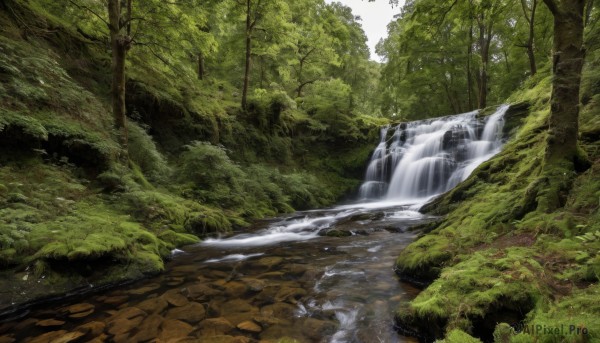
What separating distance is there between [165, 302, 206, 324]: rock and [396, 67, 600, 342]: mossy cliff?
85.0 inches

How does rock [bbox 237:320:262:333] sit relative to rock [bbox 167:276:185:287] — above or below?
below

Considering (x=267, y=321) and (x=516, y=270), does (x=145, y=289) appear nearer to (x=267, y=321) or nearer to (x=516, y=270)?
(x=267, y=321)

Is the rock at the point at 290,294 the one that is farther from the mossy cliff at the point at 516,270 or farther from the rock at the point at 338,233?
the rock at the point at 338,233

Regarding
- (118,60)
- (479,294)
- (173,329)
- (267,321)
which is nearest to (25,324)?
(173,329)

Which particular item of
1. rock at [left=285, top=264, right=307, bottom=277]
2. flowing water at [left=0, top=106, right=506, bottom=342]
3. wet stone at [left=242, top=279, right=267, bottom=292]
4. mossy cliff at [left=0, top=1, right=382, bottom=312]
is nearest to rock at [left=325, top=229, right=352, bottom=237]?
flowing water at [left=0, top=106, right=506, bottom=342]

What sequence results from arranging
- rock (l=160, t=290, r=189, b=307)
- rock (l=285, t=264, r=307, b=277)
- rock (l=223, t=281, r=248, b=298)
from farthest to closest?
rock (l=285, t=264, r=307, b=277) → rock (l=223, t=281, r=248, b=298) → rock (l=160, t=290, r=189, b=307)

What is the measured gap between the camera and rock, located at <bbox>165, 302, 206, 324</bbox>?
3.50m

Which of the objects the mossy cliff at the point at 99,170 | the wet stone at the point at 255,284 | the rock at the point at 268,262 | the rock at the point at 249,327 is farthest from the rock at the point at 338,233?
the rock at the point at 249,327

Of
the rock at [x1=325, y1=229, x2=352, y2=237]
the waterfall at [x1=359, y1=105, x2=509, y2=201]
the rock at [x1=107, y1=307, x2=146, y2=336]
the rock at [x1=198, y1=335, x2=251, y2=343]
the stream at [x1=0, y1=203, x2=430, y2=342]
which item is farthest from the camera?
the waterfall at [x1=359, y1=105, x2=509, y2=201]

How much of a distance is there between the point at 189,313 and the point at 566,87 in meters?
5.45

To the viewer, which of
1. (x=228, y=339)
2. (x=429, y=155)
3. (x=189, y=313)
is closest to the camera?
(x=228, y=339)

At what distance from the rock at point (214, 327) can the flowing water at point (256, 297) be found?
0.4 inches

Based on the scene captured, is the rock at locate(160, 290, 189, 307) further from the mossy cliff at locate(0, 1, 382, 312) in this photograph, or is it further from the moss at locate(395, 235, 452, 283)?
the moss at locate(395, 235, 452, 283)

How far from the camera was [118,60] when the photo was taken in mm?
7973
